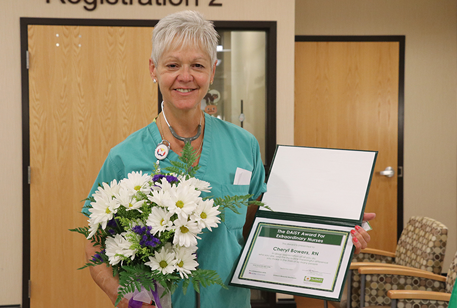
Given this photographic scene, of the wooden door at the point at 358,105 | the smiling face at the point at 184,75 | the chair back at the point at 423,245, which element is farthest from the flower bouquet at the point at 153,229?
the wooden door at the point at 358,105

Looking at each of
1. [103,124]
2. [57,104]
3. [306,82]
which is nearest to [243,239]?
[103,124]

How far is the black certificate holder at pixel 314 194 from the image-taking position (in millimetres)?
1229

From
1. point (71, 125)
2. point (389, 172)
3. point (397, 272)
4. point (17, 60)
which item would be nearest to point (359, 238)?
point (397, 272)

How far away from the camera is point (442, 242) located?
8.62 feet

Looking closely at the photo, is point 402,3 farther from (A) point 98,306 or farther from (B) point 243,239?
(A) point 98,306

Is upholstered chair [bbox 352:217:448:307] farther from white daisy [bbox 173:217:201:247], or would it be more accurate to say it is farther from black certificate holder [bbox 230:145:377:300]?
white daisy [bbox 173:217:201:247]

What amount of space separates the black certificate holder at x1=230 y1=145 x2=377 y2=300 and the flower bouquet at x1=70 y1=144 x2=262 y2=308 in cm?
40

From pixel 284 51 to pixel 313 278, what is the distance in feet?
7.70

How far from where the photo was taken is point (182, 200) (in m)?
0.85

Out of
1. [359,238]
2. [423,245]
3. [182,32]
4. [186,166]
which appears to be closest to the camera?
[186,166]

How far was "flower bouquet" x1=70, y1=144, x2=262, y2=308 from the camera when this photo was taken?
84 centimetres

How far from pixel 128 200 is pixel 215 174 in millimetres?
397

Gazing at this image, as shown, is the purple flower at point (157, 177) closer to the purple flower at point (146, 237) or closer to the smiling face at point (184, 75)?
the purple flower at point (146, 237)

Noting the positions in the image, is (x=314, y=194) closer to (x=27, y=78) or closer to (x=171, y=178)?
(x=171, y=178)
